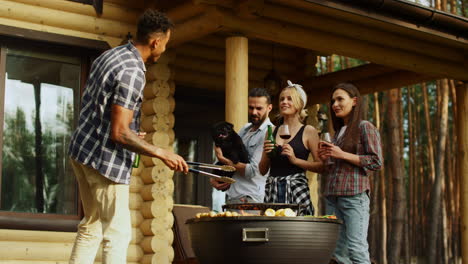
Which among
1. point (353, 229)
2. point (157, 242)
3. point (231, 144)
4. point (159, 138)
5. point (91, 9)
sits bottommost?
point (157, 242)

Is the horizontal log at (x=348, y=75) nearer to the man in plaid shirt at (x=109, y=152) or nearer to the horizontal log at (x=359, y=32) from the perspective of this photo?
the horizontal log at (x=359, y=32)

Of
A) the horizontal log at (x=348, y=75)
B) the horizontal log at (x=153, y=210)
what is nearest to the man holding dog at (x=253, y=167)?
the horizontal log at (x=153, y=210)

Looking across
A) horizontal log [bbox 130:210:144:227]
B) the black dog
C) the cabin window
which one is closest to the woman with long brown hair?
the black dog

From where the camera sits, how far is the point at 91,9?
8367 millimetres

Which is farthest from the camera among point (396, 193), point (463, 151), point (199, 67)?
point (396, 193)

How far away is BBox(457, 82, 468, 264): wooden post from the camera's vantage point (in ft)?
31.7

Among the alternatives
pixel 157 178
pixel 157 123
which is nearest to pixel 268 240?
pixel 157 178

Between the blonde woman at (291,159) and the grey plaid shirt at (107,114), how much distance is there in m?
1.50

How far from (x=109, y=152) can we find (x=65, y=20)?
4.01 m

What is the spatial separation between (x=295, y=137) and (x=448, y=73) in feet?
14.6

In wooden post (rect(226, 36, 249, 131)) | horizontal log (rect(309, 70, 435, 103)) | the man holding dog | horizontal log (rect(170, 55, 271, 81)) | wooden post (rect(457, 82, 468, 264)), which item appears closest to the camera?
the man holding dog

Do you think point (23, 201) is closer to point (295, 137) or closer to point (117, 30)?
point (117, 30)

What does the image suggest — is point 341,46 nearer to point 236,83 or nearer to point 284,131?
point 236,83

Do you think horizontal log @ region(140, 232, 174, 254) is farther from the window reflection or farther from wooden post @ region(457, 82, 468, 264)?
wooden post @ region(457, 82, 468, 264)
